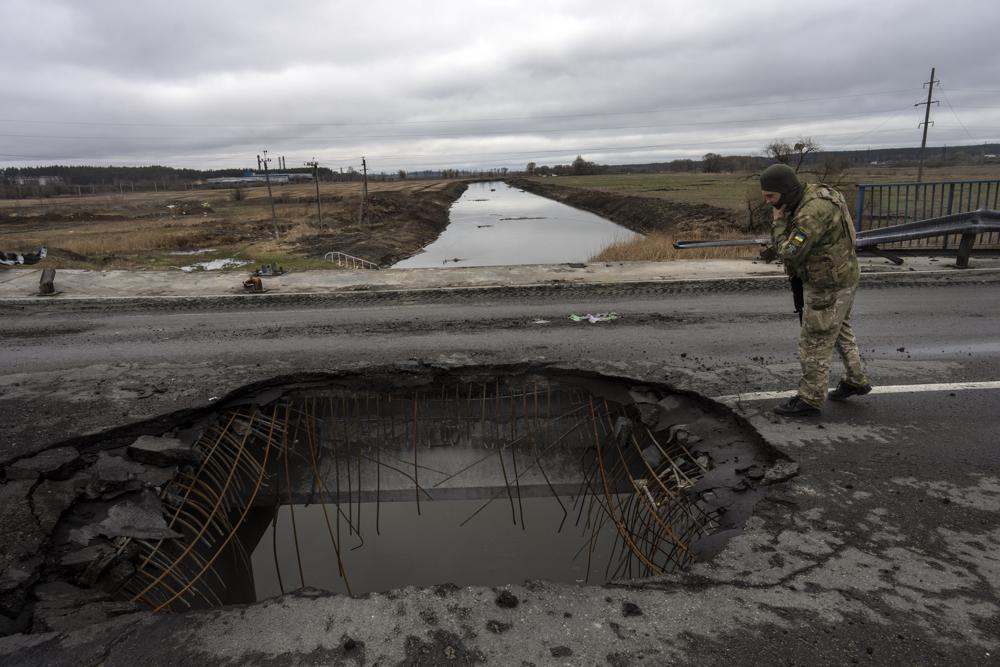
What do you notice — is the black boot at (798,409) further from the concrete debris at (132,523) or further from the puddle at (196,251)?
the puddle at (196,251)

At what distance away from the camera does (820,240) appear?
4.09 metres

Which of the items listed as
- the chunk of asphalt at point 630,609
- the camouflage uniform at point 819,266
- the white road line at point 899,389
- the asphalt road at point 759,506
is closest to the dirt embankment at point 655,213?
the asphalt road at point 759,506

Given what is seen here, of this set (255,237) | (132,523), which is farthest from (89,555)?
(255,237)

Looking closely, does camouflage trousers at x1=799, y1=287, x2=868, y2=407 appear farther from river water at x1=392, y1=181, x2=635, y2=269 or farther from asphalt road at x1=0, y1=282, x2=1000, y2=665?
river water at x1=392, y1=181, x2=635, y2=269

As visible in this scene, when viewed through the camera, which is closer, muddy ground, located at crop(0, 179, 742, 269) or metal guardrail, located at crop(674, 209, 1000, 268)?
metal guardrail, located at crop(674, 209, 1000, 268)

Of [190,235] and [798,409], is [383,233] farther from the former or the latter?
[798,409]

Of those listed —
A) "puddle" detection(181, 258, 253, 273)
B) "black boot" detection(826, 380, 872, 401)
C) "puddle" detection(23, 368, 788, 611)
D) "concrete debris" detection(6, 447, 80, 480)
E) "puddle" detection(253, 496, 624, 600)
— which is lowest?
"puddle" detection(253, 496, 624, 600)

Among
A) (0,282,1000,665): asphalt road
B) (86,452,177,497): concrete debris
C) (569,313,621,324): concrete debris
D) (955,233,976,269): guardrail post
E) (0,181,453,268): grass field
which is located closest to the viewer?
(0,282,1000,665): asphalt road

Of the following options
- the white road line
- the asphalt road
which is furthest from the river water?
the white road line

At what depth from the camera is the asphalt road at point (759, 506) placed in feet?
7.84

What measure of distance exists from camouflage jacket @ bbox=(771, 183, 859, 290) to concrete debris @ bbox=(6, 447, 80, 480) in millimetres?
5076

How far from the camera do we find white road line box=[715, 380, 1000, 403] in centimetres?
475

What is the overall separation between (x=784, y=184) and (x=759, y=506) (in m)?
2.26

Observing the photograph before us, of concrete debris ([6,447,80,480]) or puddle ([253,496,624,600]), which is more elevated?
concrete debris ([6,447,80,480])
